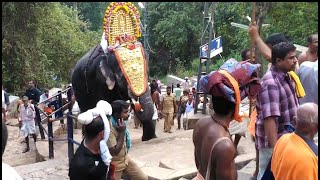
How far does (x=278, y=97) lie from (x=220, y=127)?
2.50 feet

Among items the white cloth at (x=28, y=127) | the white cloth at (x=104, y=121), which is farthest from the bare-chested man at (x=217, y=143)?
the white cloth at (x=28, y=127)

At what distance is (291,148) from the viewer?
254 centimetres

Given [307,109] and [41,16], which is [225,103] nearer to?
[307,109]

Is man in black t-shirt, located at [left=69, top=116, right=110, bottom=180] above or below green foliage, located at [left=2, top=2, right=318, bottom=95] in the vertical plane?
below

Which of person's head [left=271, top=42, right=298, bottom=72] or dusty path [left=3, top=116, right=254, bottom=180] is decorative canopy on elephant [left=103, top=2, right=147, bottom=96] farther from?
person's head [left=271, top=42, right=298, bottom=72]

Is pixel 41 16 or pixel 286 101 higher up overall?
pixel 41 16

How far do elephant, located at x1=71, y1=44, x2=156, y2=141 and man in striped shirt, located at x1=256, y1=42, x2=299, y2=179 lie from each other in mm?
3133

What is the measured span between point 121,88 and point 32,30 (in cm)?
923

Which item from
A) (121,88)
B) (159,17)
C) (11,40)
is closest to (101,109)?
(121,88)

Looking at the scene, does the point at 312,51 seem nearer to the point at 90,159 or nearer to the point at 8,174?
the point at 90,159

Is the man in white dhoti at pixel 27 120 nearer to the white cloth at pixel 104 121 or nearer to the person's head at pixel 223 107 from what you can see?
the white cloth at pixel 104 121

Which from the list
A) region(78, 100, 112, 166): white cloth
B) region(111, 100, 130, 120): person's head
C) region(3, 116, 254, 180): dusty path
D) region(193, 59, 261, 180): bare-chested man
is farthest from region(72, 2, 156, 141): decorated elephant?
region(193, 59, 261, 180): bare-chested man

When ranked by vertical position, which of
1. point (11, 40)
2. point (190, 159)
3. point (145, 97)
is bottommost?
point (190, 159)

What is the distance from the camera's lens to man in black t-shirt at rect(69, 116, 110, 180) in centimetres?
338
